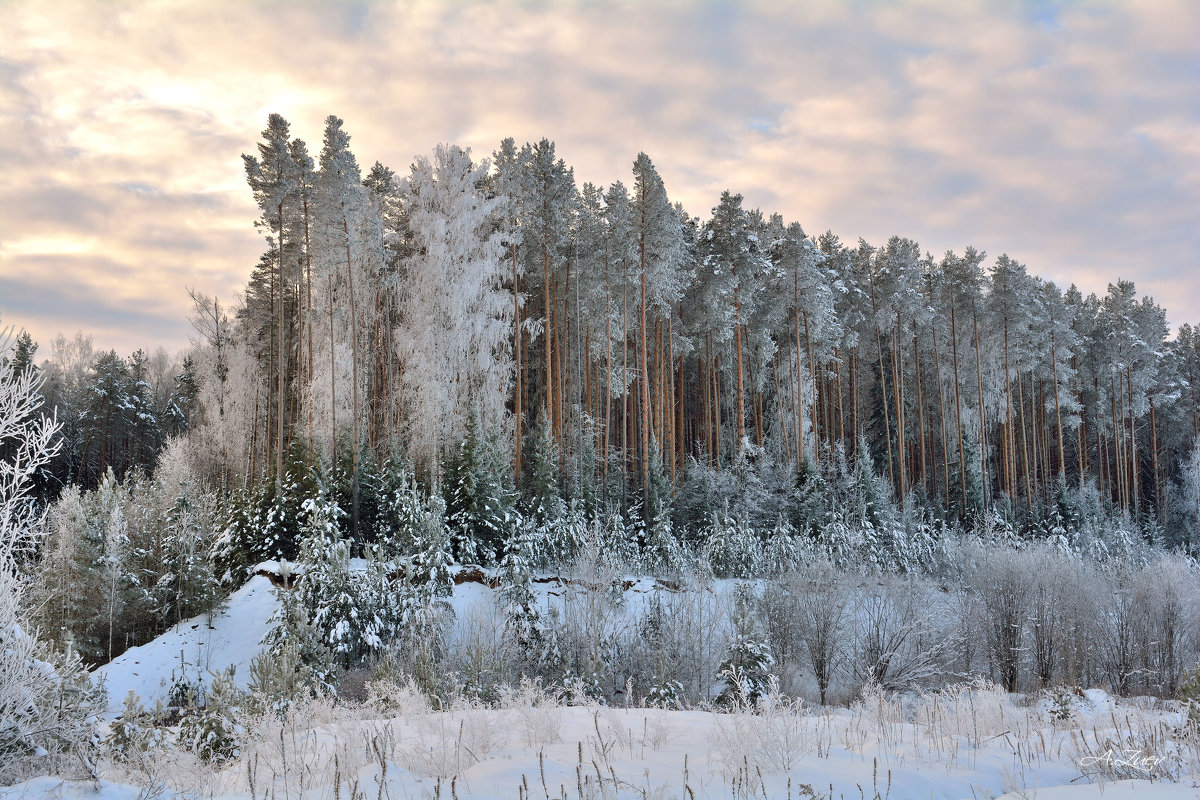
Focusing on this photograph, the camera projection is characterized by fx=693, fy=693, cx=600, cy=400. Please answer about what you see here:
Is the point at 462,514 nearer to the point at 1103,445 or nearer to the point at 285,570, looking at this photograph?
the point at 285,570

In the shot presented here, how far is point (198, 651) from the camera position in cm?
1939

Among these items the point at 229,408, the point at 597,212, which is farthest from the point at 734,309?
the point at 229,408

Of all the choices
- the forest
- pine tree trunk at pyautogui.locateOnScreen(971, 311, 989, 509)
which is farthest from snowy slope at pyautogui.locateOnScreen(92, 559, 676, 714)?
pine tree trunk at pyautogui.locateOnScreen(971, 311, 989, 509)

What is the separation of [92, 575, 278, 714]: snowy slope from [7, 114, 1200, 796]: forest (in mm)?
666

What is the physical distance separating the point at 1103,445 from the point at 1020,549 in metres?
29.1

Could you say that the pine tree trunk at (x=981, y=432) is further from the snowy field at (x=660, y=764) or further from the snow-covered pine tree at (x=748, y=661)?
the snowy field at (x=660, y=764)

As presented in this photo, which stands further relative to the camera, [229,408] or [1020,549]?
[229,408]

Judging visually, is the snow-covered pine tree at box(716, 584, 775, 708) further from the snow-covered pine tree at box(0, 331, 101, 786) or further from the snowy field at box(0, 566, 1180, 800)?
the snow-covered pine tree at box(0, 331, 101, 786)

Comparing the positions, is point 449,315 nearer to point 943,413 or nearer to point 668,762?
point 668,762

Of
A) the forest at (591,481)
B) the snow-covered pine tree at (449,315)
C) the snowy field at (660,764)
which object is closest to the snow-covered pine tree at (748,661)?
the forest at (591,481)

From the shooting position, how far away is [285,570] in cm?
1869

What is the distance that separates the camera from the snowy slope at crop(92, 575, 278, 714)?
18.2m

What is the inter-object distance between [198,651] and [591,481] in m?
13.5

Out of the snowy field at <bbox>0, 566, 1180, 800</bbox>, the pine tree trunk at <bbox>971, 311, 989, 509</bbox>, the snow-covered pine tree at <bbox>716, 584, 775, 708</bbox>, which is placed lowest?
the snow-covered pine tree at <bbox>716, 584, 775, 708</bbox>
